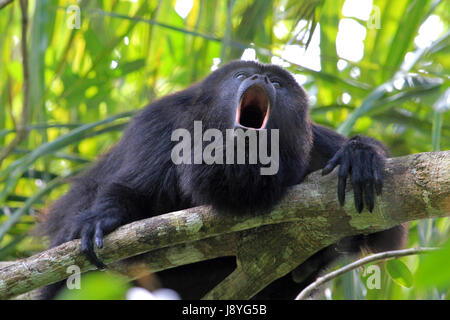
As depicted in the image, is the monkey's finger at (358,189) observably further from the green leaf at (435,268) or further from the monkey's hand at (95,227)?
the green leaf at (435,268)

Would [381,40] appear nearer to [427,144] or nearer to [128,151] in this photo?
[427,144]

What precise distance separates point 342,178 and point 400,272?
0.39 meters

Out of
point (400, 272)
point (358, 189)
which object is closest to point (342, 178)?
point (358, 189)

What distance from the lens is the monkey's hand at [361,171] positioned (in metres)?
1.82

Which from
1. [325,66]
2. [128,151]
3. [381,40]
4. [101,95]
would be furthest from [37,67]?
[381,40]

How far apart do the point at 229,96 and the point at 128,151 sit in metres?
0.62

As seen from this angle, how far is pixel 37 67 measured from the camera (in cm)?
253

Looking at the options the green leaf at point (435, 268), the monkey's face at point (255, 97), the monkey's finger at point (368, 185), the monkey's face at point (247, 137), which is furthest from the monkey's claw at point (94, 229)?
the green leaf at point (435, 268)

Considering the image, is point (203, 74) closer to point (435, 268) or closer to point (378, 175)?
point (378, 175)

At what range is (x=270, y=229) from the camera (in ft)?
7.07

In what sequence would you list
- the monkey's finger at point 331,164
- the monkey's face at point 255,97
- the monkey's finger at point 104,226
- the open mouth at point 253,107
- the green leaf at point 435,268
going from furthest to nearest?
the open mouth at point 253,107, the monkey's face at point 255,97, the monkey's finger at point 104,226, the monkey's finger at point 331,164, the green leaf at point 435,268

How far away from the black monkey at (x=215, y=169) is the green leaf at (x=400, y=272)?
374 millimetres

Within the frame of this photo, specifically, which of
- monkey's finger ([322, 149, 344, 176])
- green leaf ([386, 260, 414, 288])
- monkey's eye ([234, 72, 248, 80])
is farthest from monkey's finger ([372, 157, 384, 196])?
monkey's eye ([234, 72, 248, 80])

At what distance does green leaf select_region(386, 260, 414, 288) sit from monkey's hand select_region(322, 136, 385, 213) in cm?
22
